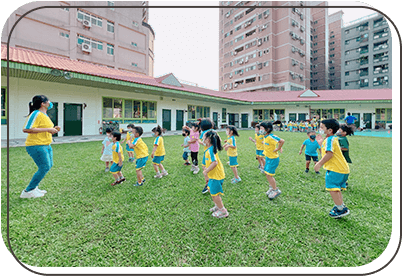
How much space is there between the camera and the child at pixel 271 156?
2846 mm

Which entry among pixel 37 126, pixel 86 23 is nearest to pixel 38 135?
pixel 37 126

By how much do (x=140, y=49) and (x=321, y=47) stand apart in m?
44.7

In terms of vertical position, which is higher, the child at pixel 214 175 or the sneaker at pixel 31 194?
the child at pixel 214 175

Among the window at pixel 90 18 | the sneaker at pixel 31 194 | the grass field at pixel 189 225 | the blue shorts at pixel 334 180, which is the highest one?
the window at pixel 90 18

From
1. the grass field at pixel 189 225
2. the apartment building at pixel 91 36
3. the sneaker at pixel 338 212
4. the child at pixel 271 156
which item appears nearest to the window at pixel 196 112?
the apartment building at pixel 91 36

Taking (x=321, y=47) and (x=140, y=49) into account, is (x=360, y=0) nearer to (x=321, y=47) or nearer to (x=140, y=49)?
(x=140, y=49)

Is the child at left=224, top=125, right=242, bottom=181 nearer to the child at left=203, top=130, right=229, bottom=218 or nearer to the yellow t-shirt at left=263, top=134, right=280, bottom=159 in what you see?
the yellow t-shirt at left=263, top=134, right=280, bottom=159

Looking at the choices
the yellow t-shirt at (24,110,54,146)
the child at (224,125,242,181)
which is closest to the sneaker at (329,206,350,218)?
the child at (224,125,242,181)

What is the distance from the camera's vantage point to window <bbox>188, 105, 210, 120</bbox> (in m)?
16.1

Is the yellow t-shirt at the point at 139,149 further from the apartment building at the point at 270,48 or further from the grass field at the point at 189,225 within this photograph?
the apartment building at the point at 270,48

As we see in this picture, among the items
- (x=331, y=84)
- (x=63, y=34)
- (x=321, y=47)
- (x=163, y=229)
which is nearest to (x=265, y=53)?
(x=321, y=47)

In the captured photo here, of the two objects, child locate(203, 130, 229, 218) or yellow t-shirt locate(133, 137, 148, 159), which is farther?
yellow t-shirt locate(133, 137, 148, 159)

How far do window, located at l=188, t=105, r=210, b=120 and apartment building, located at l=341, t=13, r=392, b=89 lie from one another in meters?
33.9

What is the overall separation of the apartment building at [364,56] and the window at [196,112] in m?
33.9
